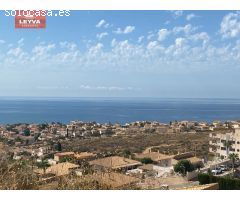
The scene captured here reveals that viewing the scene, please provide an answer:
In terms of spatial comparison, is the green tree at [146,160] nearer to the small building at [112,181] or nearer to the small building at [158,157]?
the small building at [158,157]

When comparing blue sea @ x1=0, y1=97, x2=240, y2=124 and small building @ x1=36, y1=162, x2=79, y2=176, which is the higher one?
small building @ x1=36, y1=162, x2=79, y2=176

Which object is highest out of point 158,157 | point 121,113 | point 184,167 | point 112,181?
point 112,181

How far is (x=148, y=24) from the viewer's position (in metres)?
12.1

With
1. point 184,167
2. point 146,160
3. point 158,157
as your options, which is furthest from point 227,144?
point 184,167

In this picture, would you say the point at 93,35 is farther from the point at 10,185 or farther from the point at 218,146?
the point at 10,185

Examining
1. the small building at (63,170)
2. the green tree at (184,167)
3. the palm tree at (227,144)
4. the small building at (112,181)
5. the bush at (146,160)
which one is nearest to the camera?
the small building at (112,181)

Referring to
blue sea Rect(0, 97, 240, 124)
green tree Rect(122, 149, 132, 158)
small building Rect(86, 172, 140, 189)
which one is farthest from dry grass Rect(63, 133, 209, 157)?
small building Rect(86, 172, 140, 189)

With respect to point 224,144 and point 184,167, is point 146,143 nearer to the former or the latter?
point 224,144

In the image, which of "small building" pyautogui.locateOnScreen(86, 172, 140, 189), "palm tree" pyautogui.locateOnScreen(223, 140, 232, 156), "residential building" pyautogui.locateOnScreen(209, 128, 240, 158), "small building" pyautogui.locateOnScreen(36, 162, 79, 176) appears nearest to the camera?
"small building" pyautogui.locateOnScreen(86, 172, 140, 189)

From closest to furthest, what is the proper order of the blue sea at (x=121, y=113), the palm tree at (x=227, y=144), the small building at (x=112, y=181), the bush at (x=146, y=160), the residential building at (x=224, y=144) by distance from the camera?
the small building at (x=112, y=181), the bush at (x=146, y=160), the residential building at (x=224, y=144), the palm tree at (x=227, y=144), the blue sea at (x=121, y=113)

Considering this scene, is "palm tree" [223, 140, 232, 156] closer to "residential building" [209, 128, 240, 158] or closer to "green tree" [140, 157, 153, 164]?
"residential building" [209, 128, 240, 158]

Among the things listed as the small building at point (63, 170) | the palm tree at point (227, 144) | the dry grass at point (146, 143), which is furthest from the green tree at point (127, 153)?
the small building at point (63, 170)

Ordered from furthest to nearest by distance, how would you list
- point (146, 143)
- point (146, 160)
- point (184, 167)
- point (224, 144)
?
point (146, 143) < point (224, 144) < point (146, 160) < point (184, 167)

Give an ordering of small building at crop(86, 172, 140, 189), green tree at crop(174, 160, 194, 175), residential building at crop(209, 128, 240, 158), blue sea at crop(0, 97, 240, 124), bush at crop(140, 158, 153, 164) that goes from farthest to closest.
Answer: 1. blue sea at crop(0, 97, 240, 124)
2. residential building at crop(209, 128, 240, 158)
3. bush at crop(140, 158, 153, 164)
4. green tree at crop(174, 160, 194, 175)
5. small building at crop(86, 172, 140, 189)
